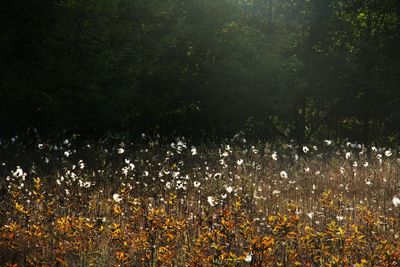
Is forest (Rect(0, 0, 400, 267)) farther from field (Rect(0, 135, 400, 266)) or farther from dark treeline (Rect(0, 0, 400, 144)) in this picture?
field (Rect(0, 135, 400, 266))

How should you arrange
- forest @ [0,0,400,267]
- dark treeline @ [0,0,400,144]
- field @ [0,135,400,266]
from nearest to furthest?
field @ [0,135,400,266], forest @ [0,0,400,267], dark treeline @ [0,0,400,144]

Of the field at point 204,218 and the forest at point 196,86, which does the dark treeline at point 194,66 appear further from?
the field at point 204,218

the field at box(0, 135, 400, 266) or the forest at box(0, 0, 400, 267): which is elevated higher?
the forest at box(0, 0, 400, 267)

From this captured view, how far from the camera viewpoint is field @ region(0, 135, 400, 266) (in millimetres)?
4238

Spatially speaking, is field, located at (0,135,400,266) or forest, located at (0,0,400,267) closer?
field, located at (0,135,400,266)

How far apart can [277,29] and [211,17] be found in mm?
3874

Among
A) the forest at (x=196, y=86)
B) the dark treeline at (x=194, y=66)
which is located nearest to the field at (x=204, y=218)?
the forest at (x=196, y=86)

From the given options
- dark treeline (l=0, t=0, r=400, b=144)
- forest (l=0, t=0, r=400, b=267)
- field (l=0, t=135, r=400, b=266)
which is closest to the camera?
field (l=0, t=135, r=400, b=266)

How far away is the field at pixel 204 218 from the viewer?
13.9 ft

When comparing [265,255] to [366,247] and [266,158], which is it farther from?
[266,158]

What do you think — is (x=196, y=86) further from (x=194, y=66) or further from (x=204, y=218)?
(x=204, y=218)

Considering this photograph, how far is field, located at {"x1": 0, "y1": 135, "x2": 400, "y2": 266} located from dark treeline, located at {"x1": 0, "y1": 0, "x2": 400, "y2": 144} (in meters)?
4.62

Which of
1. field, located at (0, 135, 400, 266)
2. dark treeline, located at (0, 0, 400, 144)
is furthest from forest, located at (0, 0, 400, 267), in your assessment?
field, located at (0, 135, 400, 266)

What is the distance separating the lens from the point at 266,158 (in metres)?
11.8
